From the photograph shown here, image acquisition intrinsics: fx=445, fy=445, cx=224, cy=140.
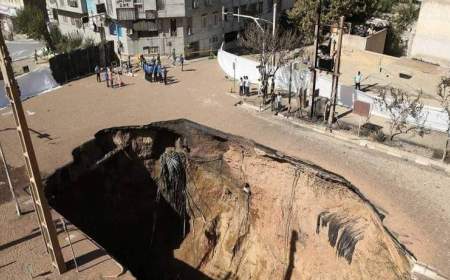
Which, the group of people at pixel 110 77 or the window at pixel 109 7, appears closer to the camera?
the group of people at pixel 110 77

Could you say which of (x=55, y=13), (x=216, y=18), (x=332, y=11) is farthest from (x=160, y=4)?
(x=55, y=13)

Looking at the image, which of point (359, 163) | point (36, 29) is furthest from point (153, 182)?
point (36, 29)

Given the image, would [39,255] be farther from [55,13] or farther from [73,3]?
[55,13]

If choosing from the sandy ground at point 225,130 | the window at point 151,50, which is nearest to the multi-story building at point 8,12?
the window at point 151,50

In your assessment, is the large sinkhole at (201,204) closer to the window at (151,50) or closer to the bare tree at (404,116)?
the bare tree at (404,116)

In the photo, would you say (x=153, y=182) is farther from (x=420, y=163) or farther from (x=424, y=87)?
(x=424, y=87)

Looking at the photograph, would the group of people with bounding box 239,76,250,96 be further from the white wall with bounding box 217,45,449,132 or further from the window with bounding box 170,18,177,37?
the window with bounding box 170,18,177,37

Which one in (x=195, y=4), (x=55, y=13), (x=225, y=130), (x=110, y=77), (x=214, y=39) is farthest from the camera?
(x=55, y=13)
